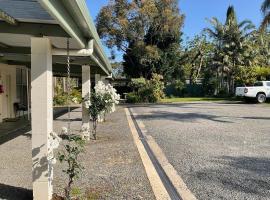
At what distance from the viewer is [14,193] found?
6793 millimetres

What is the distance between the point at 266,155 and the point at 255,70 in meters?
32.9

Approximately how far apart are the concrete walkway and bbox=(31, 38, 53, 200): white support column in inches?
17.3

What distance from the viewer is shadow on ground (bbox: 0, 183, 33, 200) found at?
6543mm

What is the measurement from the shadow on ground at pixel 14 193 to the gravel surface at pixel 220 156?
2501 mm

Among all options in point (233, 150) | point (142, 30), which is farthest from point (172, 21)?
point (233, 150)

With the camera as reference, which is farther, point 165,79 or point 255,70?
point 165,79

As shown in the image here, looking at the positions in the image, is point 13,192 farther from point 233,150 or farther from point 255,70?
point 255,70

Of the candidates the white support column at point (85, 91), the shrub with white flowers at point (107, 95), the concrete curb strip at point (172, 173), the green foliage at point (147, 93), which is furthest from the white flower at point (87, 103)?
the green foliage at point (147, 93)

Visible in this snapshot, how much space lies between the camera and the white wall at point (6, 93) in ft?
62.5

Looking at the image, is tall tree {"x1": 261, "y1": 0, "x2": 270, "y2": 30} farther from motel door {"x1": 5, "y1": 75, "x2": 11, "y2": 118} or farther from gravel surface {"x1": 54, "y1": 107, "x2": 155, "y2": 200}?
gravel surface {"x1": 54, "y1": 107, "x2": 155, "y2": 200}

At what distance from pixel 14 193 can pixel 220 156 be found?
4.86 m

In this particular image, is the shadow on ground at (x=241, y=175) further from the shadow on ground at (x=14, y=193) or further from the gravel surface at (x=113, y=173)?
the shadow on ground at (x=14, y=193)

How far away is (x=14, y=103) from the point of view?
21.2 metres

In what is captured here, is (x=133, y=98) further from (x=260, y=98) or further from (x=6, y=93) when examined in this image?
(x=6, y=93)
